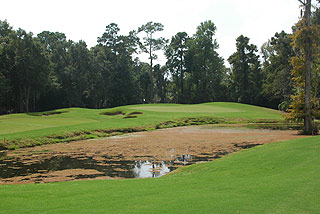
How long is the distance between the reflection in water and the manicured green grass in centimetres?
378

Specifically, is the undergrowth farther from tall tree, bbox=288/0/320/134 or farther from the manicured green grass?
the manicured green grass

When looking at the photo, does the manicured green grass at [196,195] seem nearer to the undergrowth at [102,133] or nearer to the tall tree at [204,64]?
the undergrowth at [102,133]

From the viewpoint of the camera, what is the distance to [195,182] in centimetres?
841

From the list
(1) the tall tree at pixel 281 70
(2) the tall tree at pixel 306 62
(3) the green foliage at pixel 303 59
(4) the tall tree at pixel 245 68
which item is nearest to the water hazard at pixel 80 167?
(2) the tall tree at pixel 306 62

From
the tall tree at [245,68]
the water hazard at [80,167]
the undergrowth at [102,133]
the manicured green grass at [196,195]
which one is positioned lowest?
the water hazard at [80,167]

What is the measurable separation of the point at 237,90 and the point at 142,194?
75.5 m

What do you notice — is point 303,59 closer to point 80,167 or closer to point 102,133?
point 102,133

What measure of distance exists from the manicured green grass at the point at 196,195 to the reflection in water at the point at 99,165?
378 cm

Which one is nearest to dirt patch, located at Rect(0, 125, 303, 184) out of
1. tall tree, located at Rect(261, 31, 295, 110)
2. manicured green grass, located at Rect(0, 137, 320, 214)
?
manicured green grass, located at Rect(0, 137, 320, 214)

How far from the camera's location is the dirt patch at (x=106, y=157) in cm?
1224

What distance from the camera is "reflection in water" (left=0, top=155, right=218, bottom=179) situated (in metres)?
12.3

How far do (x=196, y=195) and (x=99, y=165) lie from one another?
26.1 feet

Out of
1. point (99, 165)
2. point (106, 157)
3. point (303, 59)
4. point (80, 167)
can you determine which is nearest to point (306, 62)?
point (303, 59)

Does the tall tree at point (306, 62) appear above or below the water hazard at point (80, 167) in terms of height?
above
